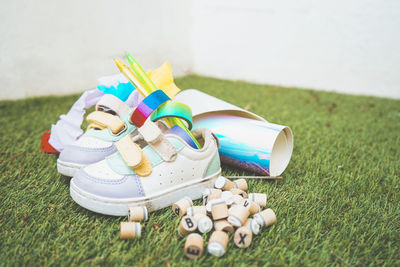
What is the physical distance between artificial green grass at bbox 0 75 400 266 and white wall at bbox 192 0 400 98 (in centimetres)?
181

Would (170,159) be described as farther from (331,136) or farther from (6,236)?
(331,136)

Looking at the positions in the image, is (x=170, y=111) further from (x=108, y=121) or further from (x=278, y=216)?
(x=278, y=216)

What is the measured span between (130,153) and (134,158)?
0.03 metres

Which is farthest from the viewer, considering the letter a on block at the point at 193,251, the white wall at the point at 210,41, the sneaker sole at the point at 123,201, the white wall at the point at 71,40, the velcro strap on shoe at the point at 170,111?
the white wall at the point at 210,41

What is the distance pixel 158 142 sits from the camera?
1104mm

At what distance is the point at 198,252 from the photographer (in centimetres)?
89

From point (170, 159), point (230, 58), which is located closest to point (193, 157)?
point (170, 159)

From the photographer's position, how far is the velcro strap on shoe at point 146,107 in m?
1.11

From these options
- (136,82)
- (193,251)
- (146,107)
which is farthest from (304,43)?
(193,251)

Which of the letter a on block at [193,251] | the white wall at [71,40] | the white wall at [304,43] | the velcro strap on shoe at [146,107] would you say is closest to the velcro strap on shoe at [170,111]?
the velcro strap on shoe at [146,107]

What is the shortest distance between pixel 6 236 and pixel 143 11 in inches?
128

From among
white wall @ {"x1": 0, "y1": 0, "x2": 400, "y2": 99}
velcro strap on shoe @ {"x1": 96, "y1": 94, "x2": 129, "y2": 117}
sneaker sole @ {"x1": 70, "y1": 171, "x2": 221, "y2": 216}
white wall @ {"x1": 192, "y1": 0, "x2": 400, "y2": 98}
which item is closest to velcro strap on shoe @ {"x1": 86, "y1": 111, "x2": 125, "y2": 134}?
velcro strap on shoe @ {"x1": 96, "y1": 94, "x2": 129, "y2": 117}

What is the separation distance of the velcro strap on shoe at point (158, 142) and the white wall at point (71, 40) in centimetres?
211

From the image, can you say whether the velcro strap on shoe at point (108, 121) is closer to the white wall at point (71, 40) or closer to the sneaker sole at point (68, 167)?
the sneaker sole at point (68, 167)
